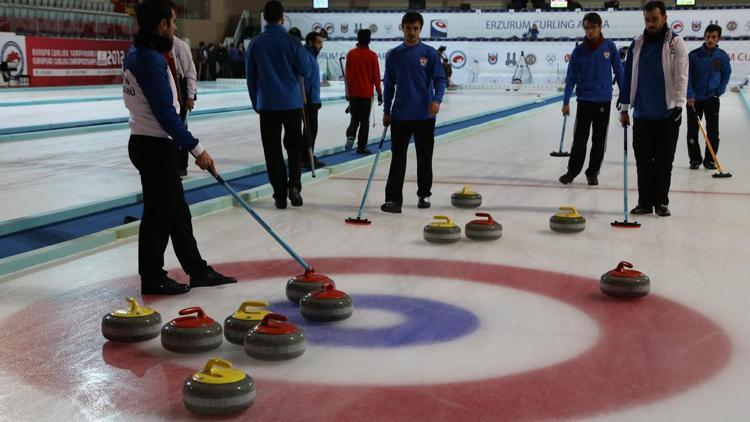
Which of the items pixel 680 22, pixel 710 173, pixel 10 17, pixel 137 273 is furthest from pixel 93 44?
pixel 137 273

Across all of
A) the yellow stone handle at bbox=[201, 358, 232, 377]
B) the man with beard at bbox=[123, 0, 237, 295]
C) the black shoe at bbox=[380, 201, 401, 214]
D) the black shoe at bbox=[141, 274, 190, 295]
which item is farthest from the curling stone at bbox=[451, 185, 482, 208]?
the yellow stone handle at bbox=[201, 358, 232, 377]

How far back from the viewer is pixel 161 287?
432 centimetres

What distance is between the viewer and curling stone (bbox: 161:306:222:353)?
11.0 feet

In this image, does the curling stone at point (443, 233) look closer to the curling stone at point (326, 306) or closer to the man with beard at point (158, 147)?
the man with beard at point (158, 147)

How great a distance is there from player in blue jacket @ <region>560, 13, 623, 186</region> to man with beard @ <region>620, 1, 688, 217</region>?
4.26 ft

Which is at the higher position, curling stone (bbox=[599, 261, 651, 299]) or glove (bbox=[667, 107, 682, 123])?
glove (bbox=[667, 107, 682, 123])

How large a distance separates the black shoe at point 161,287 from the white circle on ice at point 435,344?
8cm

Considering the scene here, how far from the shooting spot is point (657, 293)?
437cm

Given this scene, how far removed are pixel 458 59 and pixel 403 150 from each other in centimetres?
2469

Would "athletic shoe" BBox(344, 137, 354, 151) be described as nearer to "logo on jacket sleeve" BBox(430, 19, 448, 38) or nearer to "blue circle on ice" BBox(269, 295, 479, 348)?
"blue circle on ice" BBox(269, 295, 479, 348)

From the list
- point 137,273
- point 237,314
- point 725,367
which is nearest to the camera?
point 725,367

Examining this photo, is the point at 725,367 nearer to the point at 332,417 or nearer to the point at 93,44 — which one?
the point at 332,417

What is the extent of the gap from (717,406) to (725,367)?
1.43 feet

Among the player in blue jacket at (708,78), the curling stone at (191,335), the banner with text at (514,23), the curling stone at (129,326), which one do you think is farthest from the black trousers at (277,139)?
the banner with text at (514,23)
